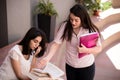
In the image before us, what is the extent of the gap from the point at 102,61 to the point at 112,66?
0.27 m

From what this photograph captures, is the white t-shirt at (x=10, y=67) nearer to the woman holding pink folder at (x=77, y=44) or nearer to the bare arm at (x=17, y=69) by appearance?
the bare arm at (x=17, y=69)

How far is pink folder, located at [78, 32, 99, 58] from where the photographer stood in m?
2.12

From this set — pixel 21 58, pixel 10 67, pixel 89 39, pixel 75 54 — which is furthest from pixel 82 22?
pixel 10 67

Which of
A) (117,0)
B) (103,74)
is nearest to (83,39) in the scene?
(103,74)

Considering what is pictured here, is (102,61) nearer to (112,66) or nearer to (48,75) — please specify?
(112,66)

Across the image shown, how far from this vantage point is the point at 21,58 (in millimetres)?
2066

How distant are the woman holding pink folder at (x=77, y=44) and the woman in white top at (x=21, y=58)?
0.15 m

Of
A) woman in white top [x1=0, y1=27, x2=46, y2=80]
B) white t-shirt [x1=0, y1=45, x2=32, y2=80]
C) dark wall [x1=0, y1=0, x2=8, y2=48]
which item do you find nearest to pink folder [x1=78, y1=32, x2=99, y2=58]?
woman in white top [x1=0, y1=27, x2=46, y2=80]

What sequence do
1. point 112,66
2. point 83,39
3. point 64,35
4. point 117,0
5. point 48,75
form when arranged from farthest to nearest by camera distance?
point 117,0 → point 112,66 → point 64,35 → point 83,39 → point 48,75

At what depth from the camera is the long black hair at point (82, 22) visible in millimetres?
2119

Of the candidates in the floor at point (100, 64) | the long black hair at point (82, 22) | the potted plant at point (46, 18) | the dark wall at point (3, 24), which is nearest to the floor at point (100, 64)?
the floor at point (100, 64)

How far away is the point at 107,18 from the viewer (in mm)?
6297

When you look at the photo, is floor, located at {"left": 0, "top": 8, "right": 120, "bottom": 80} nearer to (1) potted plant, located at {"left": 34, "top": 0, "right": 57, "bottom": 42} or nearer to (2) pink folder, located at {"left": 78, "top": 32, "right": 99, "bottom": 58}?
(1) potted plant, located at {"left": 34, "top": 0, "right": 57, "bottom": 42}

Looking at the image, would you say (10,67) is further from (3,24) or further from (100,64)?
(100,64)
